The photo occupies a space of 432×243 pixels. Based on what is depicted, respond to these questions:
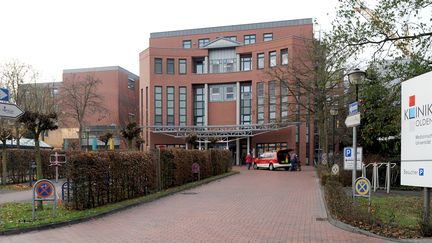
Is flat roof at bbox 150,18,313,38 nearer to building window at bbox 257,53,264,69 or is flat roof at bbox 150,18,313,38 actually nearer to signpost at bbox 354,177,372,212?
building window at bbox 257,53,264,69

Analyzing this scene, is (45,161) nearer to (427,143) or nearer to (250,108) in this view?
(427,143)

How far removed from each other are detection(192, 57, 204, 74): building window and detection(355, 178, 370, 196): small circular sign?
164 ft

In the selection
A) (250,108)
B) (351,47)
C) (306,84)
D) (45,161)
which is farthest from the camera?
(250,108)

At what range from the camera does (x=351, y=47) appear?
15.2 meters

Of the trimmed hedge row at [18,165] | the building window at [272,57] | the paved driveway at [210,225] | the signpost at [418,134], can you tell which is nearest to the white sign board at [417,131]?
the signpost at [418,134]

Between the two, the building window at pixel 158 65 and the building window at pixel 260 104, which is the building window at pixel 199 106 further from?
the building window at pixel 260 104

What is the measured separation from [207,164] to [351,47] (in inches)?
500

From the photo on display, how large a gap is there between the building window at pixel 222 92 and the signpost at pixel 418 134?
47.9 metres

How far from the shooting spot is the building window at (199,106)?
188ft

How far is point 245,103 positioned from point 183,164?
35886 mm

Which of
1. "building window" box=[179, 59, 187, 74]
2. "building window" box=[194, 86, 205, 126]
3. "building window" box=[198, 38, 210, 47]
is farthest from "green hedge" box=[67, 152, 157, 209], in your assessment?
"building window" box=[198, 38, 210, 47]

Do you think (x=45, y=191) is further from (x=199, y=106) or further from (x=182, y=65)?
(x=182, y=65)

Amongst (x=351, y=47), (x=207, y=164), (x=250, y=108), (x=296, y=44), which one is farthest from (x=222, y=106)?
(x=351, y=47)

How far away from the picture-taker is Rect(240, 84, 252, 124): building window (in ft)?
181
